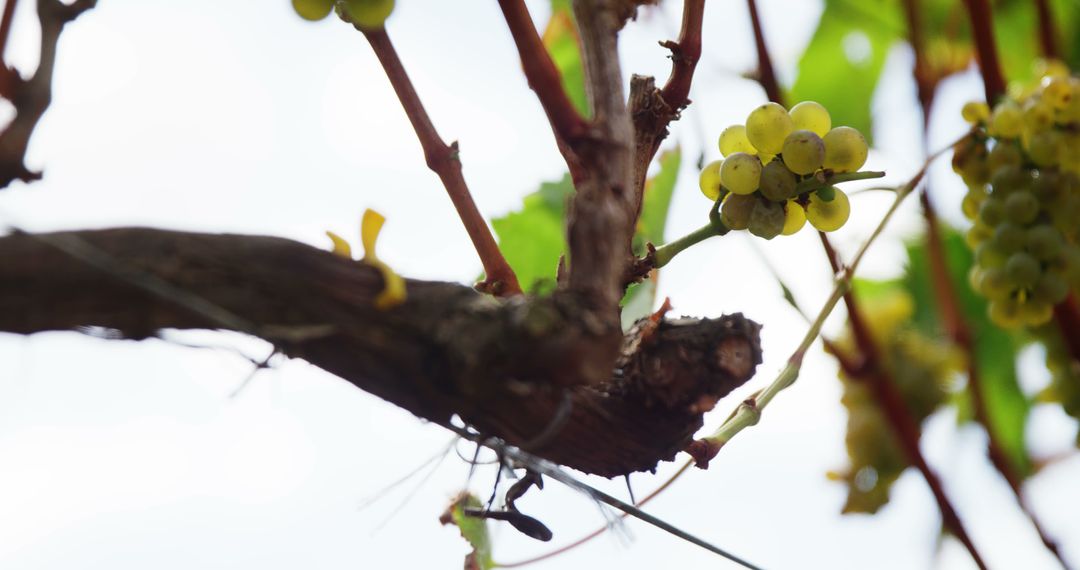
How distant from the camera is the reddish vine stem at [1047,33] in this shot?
3.47 ft

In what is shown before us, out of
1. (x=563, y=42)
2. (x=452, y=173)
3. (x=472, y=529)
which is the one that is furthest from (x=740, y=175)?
(x=563, y=42)

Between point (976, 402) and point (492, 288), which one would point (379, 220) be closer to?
point (492, 288)

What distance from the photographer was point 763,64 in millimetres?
918

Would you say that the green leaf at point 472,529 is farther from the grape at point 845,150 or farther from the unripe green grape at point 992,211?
the unripe green grape at point 992,211

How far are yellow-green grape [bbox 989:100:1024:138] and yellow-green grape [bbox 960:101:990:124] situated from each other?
2 cm

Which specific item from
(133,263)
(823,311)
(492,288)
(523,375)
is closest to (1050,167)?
(823,311)

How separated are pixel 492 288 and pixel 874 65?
903 millimetres

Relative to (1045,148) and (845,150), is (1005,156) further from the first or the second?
(845,150)

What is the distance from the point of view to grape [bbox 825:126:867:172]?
522 mm

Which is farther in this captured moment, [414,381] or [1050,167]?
[1050,167]

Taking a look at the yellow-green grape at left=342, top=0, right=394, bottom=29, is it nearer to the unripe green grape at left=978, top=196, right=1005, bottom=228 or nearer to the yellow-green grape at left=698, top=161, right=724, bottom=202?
the yellow-green grape at left=698, top=161, right=724, bottom=202

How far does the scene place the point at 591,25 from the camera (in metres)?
0.38

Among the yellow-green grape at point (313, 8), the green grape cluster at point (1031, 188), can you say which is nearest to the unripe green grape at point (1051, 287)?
the green grape cluster at point (1031, 188)

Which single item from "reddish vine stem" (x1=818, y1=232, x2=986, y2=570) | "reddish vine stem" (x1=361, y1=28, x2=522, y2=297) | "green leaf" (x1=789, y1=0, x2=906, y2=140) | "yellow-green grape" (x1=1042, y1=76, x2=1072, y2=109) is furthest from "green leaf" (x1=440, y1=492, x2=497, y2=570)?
"green leaf" (x1=789, y1=0, x2=906, y2=140)
